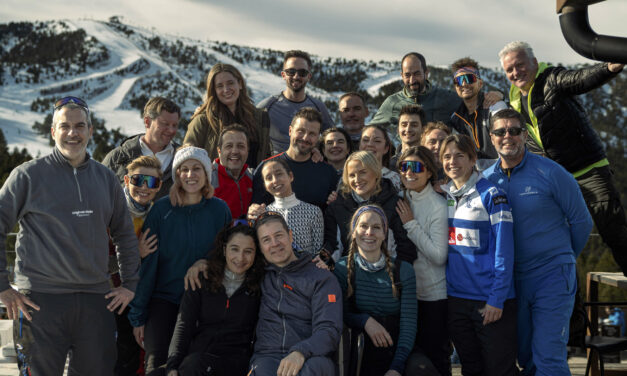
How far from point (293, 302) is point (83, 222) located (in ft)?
4.12

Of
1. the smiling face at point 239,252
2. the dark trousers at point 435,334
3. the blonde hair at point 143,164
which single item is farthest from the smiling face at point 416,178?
the blonde hair at point 143,164

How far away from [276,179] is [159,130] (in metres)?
1.24

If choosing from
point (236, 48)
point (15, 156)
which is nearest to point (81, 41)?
point (236, 48)

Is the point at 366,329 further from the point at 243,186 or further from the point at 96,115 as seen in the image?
the point at 96,115

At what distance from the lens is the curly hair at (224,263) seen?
10.4 feet

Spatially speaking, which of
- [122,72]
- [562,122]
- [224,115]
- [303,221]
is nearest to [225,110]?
[224,115]

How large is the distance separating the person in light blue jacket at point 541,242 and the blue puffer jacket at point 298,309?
1.16m

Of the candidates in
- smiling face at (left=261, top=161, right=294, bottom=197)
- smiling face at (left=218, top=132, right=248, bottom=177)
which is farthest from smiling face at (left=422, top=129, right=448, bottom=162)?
smiling face at (left=218, top=132, right=248, bottom=177)

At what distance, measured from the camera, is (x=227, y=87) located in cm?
451

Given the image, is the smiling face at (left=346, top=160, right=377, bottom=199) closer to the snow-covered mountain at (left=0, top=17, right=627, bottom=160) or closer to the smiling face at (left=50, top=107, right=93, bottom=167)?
the smiling face at (left=50, top=107, right=93, bottom=167)

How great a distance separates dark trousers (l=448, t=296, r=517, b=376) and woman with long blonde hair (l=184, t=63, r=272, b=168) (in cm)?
218

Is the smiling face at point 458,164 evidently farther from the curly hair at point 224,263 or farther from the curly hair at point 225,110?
the curly hair at point 225,110

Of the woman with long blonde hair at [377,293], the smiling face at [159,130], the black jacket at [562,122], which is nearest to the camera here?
the woman with long blonde hair at [377,293]

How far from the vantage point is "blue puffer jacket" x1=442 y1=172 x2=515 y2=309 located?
3107 millimetres
